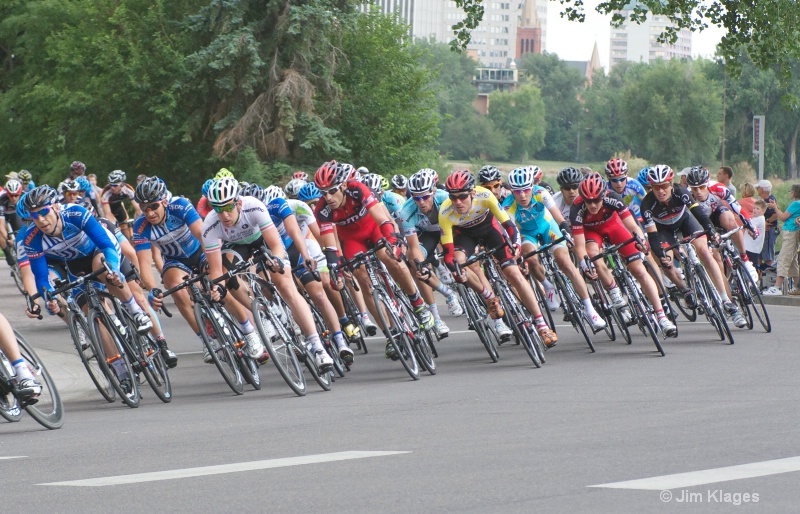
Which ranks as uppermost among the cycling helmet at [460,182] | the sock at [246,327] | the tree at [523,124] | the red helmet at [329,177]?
the red helmet at [329,177]

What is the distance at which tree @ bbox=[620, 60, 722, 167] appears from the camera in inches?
4673

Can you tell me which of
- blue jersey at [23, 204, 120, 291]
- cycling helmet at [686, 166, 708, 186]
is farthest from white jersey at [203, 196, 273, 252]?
cycling helmet at [686, 166, 708, 186]

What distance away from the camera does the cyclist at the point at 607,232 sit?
546 inches

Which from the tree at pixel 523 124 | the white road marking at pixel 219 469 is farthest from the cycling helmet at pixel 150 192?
the tree at pixel 523 124

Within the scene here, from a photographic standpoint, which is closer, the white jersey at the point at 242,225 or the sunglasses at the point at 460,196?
the white jersey at the point at 242,225

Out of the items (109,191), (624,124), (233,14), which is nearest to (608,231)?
(109,191)

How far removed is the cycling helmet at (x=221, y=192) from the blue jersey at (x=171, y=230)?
1.03m

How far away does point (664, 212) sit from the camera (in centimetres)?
1513

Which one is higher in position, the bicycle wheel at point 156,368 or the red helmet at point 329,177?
the red helmet at point 329,177

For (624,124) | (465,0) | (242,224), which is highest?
(465,0)

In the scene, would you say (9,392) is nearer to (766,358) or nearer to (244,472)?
(244,472)

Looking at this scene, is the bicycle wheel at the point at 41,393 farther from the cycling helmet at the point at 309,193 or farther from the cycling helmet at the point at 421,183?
the cycling helmet at the point at 309,193

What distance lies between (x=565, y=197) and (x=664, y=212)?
1402mm

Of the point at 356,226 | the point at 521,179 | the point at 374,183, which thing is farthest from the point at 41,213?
the point at 374,183
